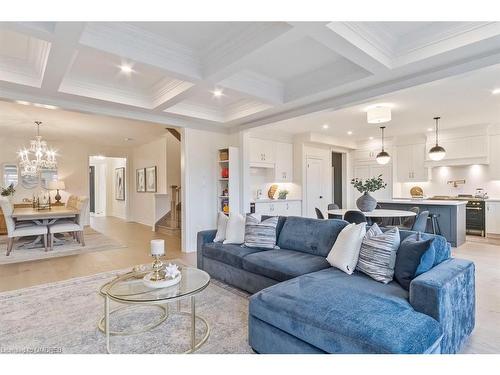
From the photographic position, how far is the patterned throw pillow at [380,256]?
2175 millimetres

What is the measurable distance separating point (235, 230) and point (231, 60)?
1.99 metres

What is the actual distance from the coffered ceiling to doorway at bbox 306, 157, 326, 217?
118 inches

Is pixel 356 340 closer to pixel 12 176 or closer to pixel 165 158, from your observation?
pixel 165 158

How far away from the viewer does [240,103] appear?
16.2ft

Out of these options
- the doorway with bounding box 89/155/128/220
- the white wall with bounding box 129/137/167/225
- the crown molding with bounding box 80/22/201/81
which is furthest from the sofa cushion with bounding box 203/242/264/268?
the doorway with bounding box 89/155/128/220

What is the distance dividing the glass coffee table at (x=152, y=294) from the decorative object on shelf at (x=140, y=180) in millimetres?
6843

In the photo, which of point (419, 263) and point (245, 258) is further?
point (245, 258)

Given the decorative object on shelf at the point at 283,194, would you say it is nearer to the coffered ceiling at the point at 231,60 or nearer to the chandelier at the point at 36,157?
the coffered ceiling at the point at 231,60

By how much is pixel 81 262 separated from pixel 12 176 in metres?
5.16

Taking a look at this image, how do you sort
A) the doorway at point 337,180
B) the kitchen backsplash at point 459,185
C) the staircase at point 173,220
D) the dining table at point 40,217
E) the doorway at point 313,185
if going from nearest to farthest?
the dining table at point 40,217 → the kitchen backsplash at point 459,185 → the staircase at point 173,220 → the doorway at point 313,185 → the doorway at point 337,180

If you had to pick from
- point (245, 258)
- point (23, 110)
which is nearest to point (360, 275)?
point (245, 258)

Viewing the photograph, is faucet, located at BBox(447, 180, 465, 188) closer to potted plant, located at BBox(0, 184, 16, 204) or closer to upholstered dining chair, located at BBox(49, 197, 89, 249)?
upholstered dining chair, located at BBox(49, 197, 89, 249)

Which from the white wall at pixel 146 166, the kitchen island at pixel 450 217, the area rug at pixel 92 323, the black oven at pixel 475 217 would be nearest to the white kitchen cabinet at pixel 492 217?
the black oven at pixel 475 217

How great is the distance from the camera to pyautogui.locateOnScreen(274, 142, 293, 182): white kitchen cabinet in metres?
6.89
